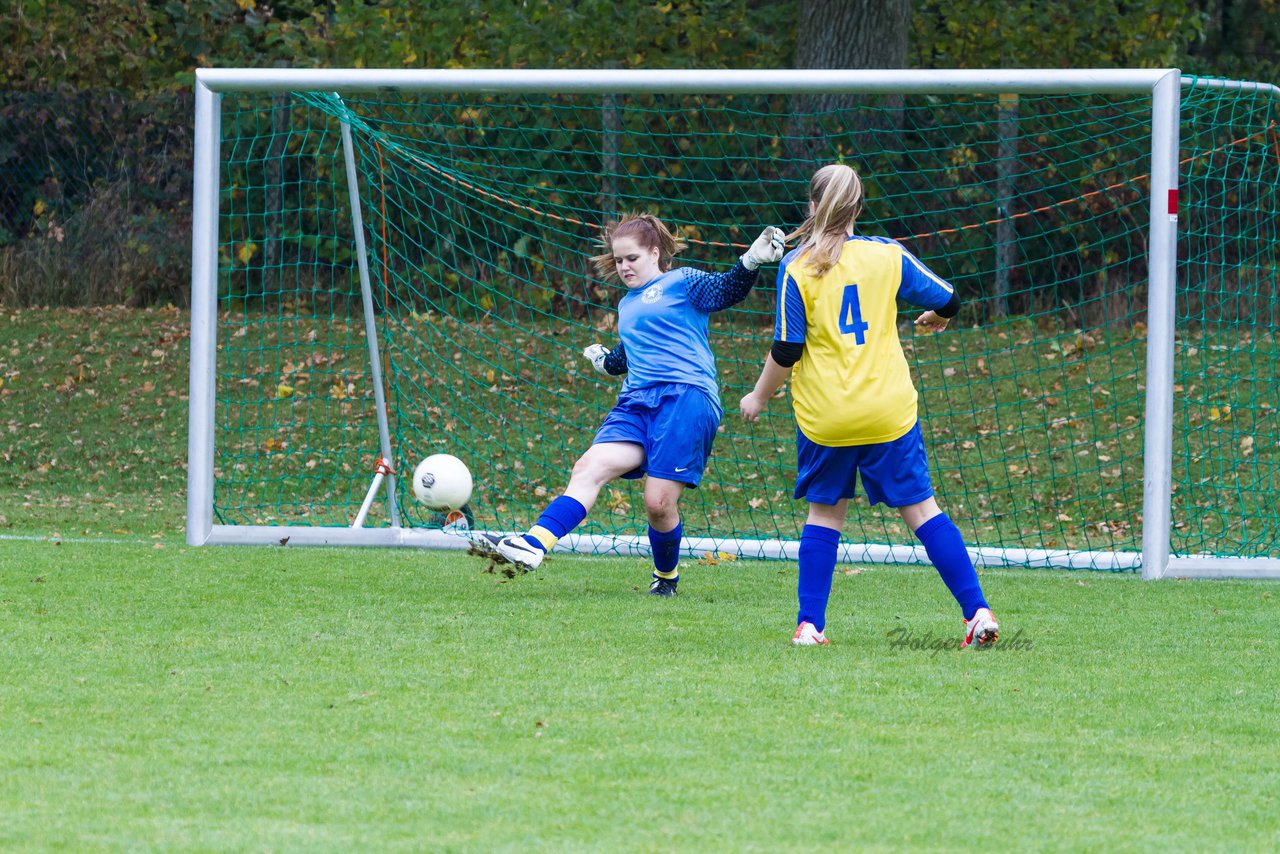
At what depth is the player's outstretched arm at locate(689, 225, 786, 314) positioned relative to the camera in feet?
17.7

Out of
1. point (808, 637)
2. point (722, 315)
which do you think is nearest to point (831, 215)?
point (808, 637)

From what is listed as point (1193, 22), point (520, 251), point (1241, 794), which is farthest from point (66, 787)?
point (1193, 22)

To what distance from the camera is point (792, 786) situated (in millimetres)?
3443

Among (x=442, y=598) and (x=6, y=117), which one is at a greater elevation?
(x=6, y=117)

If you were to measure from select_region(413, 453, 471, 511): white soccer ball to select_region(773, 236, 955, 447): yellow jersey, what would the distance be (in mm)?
2901

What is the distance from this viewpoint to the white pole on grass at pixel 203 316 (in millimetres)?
7539

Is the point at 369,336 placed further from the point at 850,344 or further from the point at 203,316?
the point at 850,344

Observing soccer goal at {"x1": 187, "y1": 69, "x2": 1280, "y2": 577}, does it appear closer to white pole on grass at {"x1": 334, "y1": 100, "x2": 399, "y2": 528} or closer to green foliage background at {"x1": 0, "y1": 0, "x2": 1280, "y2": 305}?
white pole on grass at {"x1": 334, "y1": 100, "x2": 399, "y2": 528}

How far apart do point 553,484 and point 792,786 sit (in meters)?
7.27

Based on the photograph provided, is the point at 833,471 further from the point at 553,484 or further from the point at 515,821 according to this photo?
the point at 553,484

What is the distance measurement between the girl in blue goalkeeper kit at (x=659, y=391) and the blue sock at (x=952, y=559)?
127cm

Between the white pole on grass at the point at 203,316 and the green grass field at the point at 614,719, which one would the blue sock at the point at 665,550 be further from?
the white pole on grass at the point at 203,316

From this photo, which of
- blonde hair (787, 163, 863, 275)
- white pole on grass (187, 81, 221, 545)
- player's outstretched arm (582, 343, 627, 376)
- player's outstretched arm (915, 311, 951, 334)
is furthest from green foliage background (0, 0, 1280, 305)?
blonde hair (787, 163, 863, 275)

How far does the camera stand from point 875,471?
5000mm
